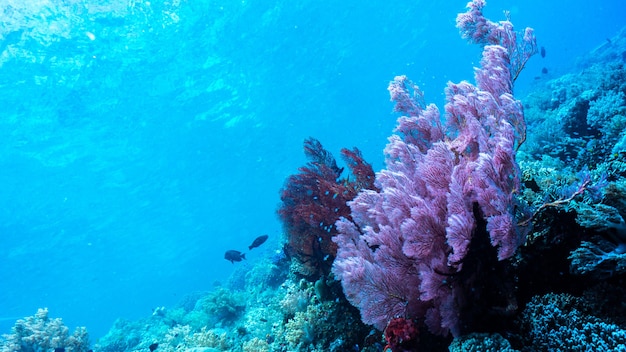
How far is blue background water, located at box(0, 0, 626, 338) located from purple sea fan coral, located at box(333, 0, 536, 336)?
73.2 feet

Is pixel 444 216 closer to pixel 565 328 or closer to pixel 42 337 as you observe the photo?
pixel 565 328

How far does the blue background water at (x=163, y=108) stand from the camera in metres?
21.7

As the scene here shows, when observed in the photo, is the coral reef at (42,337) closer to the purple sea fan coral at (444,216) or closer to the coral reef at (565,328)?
the purple sea fan coral at (444,216)

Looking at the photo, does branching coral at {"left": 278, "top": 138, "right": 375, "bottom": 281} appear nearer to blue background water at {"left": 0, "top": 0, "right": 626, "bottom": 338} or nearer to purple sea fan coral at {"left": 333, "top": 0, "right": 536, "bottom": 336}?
purple sea fan coral at {"left": 333, "top": 0, "right": 536, "bottom": 336}

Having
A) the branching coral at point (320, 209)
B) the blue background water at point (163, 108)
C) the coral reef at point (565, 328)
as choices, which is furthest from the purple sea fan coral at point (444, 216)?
the blue background water at point (163, 108)

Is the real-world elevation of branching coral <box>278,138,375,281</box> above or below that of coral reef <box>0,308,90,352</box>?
below

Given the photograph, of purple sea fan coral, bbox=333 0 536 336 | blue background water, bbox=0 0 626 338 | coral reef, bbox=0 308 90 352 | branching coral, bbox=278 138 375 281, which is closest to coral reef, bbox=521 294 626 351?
purple sea fan coral, bbox=333 0 536 336

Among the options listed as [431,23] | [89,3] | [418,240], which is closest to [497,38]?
[418,240]

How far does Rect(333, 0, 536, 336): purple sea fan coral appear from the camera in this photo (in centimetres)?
249

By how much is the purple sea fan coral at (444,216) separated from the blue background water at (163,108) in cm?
2230

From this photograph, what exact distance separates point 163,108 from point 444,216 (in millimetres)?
32923

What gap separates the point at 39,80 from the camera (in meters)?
21.3

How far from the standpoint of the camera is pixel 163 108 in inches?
1222

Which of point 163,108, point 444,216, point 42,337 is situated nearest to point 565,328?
point 444,216
